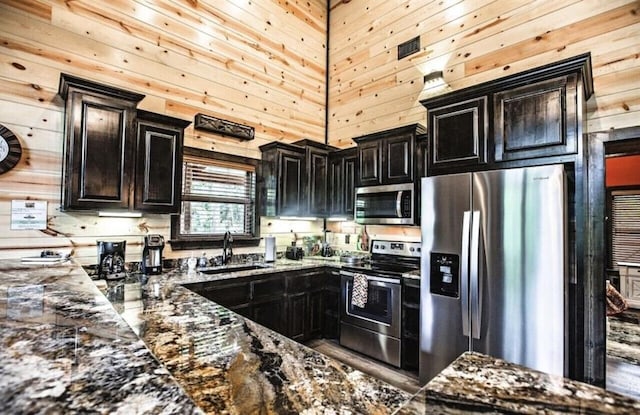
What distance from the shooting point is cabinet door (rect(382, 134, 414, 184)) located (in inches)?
144

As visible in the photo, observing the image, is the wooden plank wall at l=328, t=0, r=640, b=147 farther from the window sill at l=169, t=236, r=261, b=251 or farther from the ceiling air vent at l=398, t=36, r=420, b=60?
the window sill at l=169, t=236, r=261, b=251

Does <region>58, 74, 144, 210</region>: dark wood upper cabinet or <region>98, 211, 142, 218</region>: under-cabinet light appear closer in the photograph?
<region>58, 74, 144, 210</region>: dark wood upper cabinet

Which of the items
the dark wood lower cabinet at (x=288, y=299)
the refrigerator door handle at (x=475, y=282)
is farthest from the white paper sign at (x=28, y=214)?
the refrigerator door handle at (x=475, y=282)

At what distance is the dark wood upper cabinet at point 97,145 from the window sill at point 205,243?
80cm

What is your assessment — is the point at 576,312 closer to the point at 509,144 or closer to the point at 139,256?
the point at 509,144

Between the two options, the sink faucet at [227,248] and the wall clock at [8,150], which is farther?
the sink faucet at [227,248]

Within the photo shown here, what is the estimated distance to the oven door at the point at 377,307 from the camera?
3291mm

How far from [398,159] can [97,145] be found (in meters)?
2.90

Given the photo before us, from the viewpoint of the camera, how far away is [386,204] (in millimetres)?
3814

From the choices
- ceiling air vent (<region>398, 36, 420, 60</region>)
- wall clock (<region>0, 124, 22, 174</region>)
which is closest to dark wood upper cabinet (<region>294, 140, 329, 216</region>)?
ceiling air vent (<region>398, 36, 420, 60</region>)

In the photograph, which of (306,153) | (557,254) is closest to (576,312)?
(557,254)

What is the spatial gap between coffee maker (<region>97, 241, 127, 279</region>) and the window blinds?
755 millimetres

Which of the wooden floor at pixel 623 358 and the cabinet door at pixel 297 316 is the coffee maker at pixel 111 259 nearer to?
the cabinet door at pixel 297 316

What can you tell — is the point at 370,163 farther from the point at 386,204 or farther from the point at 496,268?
the point at 496,268
